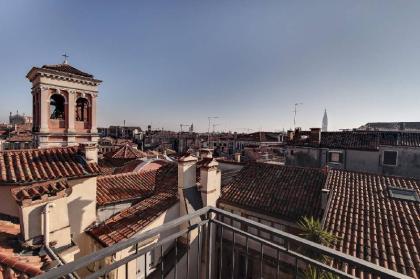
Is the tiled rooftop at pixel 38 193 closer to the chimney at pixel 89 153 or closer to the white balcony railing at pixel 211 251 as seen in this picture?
the chimney at pixel 89 153

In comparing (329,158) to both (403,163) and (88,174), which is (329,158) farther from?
(88,174)

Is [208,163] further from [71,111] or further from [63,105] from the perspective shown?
[63,105]

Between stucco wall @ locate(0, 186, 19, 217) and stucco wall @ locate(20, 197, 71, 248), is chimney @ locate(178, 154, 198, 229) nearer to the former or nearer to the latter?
stucco wall @ locate(20, 197, 71, 248)

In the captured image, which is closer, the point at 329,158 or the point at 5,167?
the point at 5,167

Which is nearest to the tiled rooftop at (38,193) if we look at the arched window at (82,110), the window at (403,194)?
the arched window at (82,110)

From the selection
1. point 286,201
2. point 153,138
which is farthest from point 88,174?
point 153,138

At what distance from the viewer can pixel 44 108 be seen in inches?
510

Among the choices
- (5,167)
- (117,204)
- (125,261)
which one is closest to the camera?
(125,261)

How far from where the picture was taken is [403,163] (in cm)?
2006

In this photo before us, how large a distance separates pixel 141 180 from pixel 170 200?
3429 millimetres

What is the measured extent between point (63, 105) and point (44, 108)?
47.1 inches

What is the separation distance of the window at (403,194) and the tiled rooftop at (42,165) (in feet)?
37.9

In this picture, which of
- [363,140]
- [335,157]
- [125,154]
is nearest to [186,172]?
[125,154]

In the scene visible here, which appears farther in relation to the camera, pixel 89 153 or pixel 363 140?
pixel 363 140
